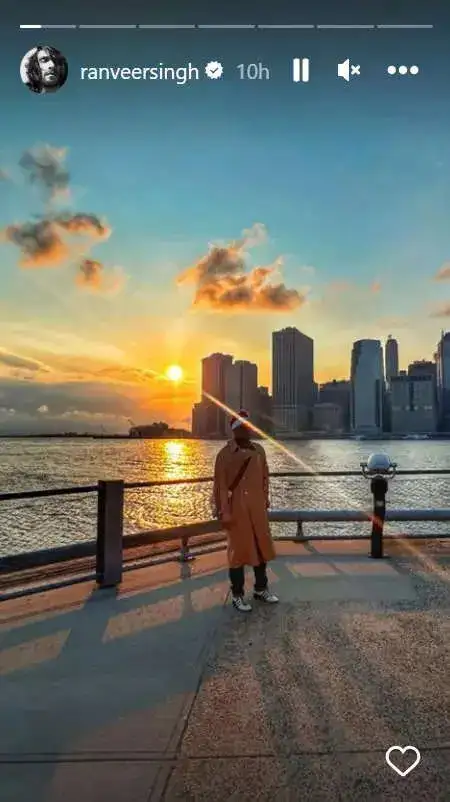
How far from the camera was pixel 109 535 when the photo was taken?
16.5 feet

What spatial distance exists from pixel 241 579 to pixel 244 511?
1.84 feet

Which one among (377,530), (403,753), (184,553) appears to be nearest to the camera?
(403,753)

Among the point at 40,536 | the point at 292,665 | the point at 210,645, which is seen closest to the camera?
the point at 292,665

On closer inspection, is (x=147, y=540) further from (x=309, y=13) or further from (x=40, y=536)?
(x=40, y=536)

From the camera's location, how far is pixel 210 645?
11.8 ft

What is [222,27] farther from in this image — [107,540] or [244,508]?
[107,540]

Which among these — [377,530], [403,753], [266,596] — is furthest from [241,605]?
[377,530]

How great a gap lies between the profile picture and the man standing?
327cm

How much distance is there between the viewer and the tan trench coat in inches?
177

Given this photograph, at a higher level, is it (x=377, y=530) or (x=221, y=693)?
(x=377, y=530)

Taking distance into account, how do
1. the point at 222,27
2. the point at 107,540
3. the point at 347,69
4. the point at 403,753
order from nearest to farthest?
the point at 403,753, the point at 222,27, the point at 347,69, the point at 107,540

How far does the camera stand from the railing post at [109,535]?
4.98 meters

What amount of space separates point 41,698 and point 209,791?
124 centimetres

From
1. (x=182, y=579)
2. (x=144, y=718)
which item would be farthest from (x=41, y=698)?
(x=182, y=579)
